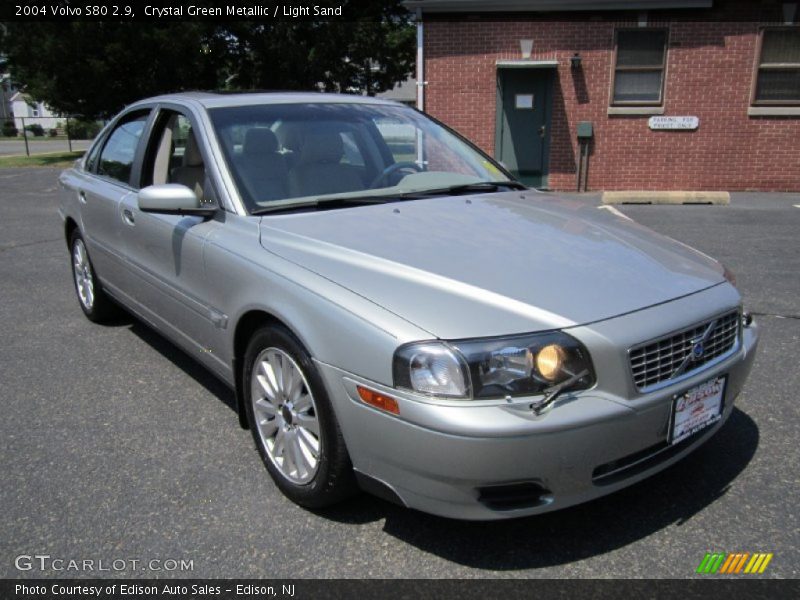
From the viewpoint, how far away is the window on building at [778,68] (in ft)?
40.2

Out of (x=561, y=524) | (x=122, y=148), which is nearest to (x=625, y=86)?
(x=122, y=148)

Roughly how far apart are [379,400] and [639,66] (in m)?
12.0

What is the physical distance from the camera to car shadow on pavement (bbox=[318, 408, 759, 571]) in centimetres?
242

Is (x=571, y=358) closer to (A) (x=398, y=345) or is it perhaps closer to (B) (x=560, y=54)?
(A) (x=398, y=345)

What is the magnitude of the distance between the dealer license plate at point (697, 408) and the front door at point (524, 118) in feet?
35.7

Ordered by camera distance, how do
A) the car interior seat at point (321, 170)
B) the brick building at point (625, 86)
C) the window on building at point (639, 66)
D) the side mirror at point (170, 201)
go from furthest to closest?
→ 1. the window on building at point (639, 66)
2. the brick building at point (625, 86)
3. the car interior seat at point (321, 170)
4. the side mirror at point (170, 201)

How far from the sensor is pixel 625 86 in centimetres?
1252

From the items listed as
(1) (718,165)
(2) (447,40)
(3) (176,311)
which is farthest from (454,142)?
(1) (718,165)

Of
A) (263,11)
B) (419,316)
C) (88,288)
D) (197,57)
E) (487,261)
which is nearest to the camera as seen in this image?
(419,316)

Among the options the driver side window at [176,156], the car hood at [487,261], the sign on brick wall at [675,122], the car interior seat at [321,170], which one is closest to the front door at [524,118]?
the sign on brick wall at [675,122]

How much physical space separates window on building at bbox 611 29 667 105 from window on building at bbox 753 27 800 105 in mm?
1737

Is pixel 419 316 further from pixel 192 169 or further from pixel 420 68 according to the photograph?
pixel 420 68

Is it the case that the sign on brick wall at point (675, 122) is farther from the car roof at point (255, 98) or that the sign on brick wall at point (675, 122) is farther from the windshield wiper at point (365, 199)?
the windshield wiper at point (365, 199)

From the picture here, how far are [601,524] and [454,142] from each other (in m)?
2.38
